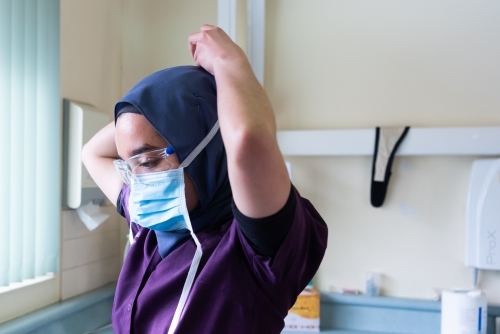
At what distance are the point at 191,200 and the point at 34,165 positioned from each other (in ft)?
2.28

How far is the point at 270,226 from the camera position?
64 centimetres

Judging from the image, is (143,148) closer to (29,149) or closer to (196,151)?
(196,151)

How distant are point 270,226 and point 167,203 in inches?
10.7

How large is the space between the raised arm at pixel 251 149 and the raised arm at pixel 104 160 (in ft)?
1.82

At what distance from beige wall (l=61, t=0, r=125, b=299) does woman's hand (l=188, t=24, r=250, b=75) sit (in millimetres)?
745

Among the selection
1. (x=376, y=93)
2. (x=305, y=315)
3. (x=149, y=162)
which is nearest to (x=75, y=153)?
(x=149, y=162)

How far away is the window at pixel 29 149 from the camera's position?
1.21m

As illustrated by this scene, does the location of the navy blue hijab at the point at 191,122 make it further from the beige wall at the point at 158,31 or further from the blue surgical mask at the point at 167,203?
the beige wall at the point at 158,31

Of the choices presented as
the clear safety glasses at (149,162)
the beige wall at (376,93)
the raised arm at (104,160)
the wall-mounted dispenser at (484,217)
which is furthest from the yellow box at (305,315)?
the clear safety glasses at (149,162)

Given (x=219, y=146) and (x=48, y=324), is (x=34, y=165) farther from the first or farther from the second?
(x=219, y=146)

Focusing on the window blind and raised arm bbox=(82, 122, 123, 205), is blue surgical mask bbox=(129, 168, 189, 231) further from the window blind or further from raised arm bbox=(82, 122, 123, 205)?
the window blind

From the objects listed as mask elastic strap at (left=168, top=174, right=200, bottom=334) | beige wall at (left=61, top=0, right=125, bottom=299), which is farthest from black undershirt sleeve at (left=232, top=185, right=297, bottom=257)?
beige wall at (left=61, top=0, right=125, bottom=299)

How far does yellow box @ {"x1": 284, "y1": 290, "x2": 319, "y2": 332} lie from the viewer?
1609 mm

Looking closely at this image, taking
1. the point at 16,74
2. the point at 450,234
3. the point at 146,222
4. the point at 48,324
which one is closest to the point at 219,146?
the point at 146,222
